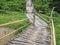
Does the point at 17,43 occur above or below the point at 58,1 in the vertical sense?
above

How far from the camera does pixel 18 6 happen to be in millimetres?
30594

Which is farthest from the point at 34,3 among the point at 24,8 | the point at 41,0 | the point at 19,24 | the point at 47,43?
the point at 47,43

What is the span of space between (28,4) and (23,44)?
23.2 m

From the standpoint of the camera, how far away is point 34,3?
34500 mm

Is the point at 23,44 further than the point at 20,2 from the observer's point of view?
No

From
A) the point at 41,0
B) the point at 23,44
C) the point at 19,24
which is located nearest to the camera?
the point at 23,44

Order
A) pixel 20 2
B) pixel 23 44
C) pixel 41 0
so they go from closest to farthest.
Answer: pixel 23 44
pixel 20 2
pixel 41 0

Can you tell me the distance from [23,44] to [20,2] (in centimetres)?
2312

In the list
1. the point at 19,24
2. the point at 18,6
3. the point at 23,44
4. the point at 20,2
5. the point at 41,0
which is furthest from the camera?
the point at 41,0

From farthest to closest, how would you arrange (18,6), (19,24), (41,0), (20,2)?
(41,0) → (20,2) → (18,6) → (19,24)

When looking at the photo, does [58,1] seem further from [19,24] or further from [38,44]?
[38,44]

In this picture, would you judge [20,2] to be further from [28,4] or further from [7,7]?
[7,7]

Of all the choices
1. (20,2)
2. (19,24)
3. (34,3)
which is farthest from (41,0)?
(19,24)

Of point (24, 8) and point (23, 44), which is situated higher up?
point (23, 44)
